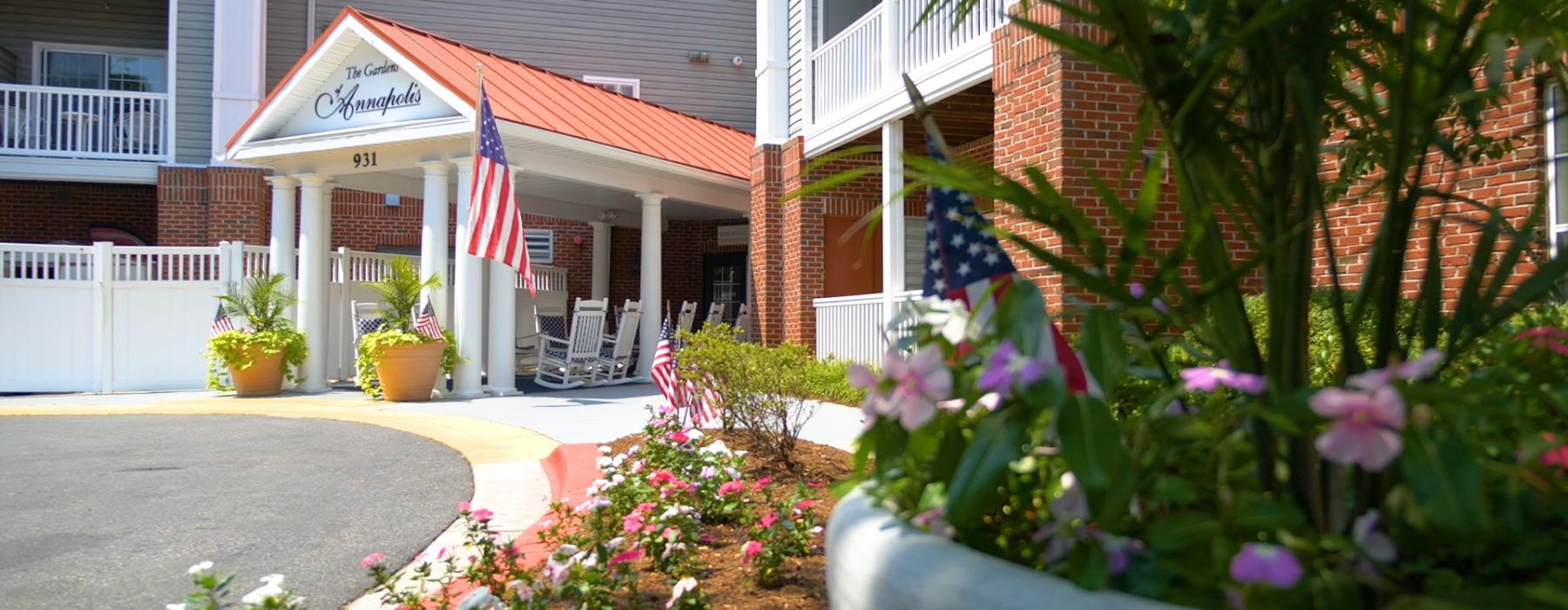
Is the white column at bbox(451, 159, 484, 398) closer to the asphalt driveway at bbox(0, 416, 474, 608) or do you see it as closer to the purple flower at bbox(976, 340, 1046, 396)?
the asphalt driveway at bbox(0, 416, 474, 608)

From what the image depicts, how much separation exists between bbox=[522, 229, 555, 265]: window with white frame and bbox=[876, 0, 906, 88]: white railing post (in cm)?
1068

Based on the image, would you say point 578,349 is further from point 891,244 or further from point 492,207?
point 891,244

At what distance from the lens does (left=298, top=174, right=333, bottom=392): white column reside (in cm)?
1308

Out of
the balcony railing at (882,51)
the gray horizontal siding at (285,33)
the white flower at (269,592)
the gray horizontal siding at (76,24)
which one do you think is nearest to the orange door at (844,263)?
the balcony railing at (882,51)

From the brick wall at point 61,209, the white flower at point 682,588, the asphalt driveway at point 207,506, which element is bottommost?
the asphalt driveway at point 207,506

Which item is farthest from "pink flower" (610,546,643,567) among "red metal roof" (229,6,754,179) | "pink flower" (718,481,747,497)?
"red metal roof" (229,6,754,179)

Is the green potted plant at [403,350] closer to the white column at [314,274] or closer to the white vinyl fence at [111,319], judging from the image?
Result: the white column at [314,274]

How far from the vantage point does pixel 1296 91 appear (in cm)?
158

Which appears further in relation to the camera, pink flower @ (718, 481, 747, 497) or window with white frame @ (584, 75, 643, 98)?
window with white frame @ (584, 75, 643, 98)

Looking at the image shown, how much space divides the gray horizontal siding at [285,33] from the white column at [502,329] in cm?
799

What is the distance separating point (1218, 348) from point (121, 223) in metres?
20.7

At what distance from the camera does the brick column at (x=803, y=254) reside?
1286 cm

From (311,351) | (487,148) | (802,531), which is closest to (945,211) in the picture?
(802,531)

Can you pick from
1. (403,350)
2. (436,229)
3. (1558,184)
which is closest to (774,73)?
(436,229)
